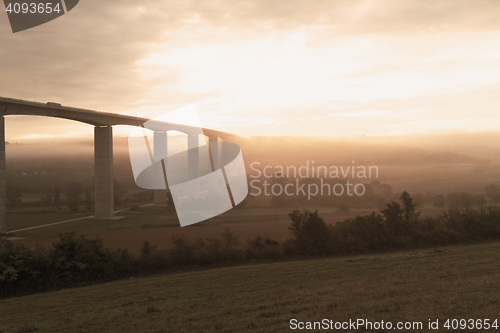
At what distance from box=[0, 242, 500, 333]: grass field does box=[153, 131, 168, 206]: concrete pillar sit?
1449 inches

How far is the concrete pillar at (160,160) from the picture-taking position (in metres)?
57.8

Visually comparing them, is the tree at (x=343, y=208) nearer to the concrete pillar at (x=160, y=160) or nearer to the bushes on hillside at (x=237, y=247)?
the bushes on hillside at (x=237, y=247)

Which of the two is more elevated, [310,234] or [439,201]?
[439,201]

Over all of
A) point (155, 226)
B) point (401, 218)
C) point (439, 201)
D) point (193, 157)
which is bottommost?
point (155, 226)

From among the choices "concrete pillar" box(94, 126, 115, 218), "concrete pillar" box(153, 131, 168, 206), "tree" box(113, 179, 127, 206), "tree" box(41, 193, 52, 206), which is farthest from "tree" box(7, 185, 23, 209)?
"concrete pillar" box(153, 131, 168, 206)

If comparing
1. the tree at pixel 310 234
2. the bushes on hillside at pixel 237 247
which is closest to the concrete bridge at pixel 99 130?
the bushes on hillside at pixel 237 247

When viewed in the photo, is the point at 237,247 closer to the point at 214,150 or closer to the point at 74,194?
the point at 74,194

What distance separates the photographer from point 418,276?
16812mm

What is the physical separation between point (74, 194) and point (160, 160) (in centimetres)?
1518

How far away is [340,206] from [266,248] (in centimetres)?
2663

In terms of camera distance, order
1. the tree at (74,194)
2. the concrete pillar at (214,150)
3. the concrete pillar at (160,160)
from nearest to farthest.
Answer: the tree at (74,194)
the concrete pillar at (160,160)
the concrete pillar at (214,150)

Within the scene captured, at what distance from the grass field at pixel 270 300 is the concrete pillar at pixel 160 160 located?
1449 inches

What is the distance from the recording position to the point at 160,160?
57.5 m

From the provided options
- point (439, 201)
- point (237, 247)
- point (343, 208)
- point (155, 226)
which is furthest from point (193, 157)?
point (439, 201)
